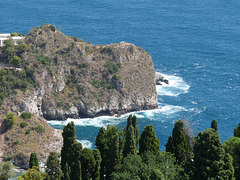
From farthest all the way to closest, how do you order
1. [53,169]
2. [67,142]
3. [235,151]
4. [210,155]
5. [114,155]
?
[67,142] → [114,155] → [53,169] → [235,151] → [210,155]

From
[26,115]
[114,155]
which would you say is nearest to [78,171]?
[114,155]

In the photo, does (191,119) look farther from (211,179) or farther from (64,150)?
(211,179)

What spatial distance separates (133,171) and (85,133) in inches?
3306

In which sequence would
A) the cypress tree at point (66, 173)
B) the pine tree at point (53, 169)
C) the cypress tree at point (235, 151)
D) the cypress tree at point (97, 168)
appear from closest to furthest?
the cypress tree at point (235, 151) → the cypress tree at point (66, 173) → the pine tree at point (53, 169) → the cypress tree at point (97, 168)

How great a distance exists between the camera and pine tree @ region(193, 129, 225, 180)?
8662 centimetres

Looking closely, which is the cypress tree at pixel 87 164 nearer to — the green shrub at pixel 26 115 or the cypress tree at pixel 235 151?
the cypress tree at pixel 235 151

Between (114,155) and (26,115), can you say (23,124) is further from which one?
(114,155)

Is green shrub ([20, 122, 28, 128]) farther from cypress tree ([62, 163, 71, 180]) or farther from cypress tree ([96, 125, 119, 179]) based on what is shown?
cypress tree ([62, 163, 71, 180])

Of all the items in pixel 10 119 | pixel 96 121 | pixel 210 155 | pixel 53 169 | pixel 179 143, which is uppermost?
pixel 96 121

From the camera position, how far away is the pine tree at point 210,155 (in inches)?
3410

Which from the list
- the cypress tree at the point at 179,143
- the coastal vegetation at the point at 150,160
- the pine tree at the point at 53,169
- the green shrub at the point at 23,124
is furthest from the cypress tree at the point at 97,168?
the green shrub at the point at 23,124

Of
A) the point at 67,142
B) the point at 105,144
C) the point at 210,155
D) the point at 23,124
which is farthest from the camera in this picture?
the point at 23,124

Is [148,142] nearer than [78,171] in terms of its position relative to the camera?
No

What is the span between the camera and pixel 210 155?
87250 mm
